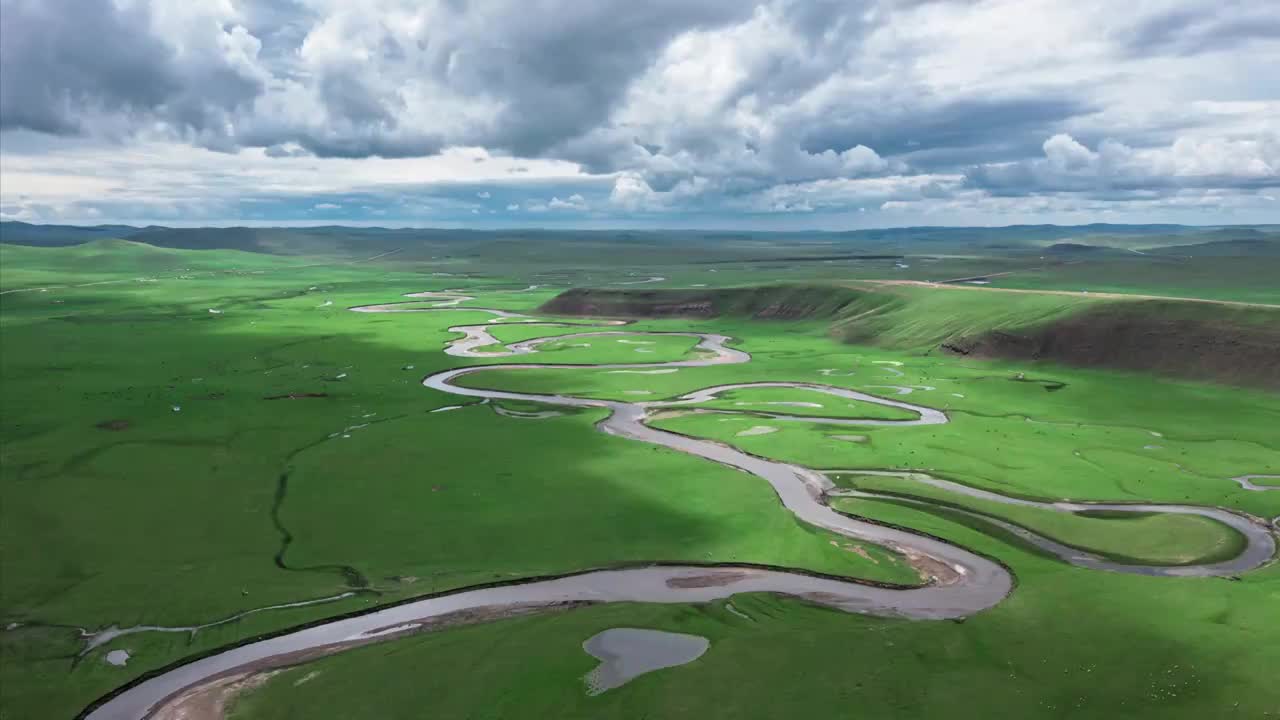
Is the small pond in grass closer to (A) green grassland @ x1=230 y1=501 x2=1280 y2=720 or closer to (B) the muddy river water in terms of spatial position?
(A) green grassland @ x1=230 y1=501 x2=1280 y2=720

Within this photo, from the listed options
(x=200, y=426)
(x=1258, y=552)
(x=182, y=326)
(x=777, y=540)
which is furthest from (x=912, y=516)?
(x=182, y=326)

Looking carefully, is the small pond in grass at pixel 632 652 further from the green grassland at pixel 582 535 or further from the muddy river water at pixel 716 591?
the muddy river water at pixel 716 591

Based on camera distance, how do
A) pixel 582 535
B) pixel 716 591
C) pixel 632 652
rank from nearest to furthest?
pixel 632 652 < pixel 716 591 < pixel 582 535

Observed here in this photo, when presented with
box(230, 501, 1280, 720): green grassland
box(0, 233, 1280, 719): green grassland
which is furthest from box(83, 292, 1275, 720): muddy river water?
box(230, 501, 1280, 720): green grassland

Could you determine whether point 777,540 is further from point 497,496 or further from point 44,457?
point 44,457

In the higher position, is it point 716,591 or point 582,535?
point 582,535

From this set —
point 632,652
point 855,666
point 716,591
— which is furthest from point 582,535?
point 855,666

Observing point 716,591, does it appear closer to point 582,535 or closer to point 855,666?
point 855,666

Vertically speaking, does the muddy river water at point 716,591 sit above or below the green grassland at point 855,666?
below

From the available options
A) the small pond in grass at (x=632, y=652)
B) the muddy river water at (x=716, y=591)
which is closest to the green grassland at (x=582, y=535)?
the small pond in grass at (x=632, y=652)
